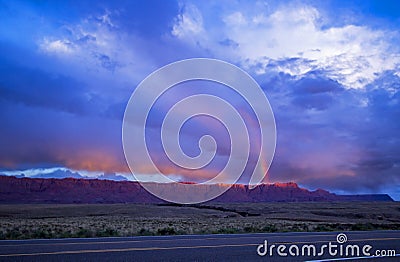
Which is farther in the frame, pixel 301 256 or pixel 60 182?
pixel 60 182

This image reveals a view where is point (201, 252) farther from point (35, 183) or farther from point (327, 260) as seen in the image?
point (35, 183)

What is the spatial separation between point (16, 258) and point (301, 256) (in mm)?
7455

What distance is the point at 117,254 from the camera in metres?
11.3

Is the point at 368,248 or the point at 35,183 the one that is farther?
the point at 35,183

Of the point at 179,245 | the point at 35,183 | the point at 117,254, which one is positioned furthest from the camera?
the point at 35,183

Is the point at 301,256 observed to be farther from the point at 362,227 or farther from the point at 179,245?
the point at 362,227

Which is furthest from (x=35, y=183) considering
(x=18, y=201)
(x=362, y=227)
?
(x=362, y=227)

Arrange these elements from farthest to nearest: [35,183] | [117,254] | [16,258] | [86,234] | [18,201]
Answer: [35,183] < [18,201] < [86,234] < [117,254] < [16,258]

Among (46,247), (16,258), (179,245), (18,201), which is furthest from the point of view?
(18,201)

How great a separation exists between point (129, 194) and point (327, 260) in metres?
177

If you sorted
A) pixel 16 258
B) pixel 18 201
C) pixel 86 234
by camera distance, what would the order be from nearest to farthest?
pixel 16 258 → pixel 86 234 → pixel 18 201

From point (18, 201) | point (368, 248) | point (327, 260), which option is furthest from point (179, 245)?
point (18, 201)

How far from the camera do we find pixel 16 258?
10.2 metres

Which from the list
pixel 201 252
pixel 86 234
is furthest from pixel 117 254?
pixel 86 234
